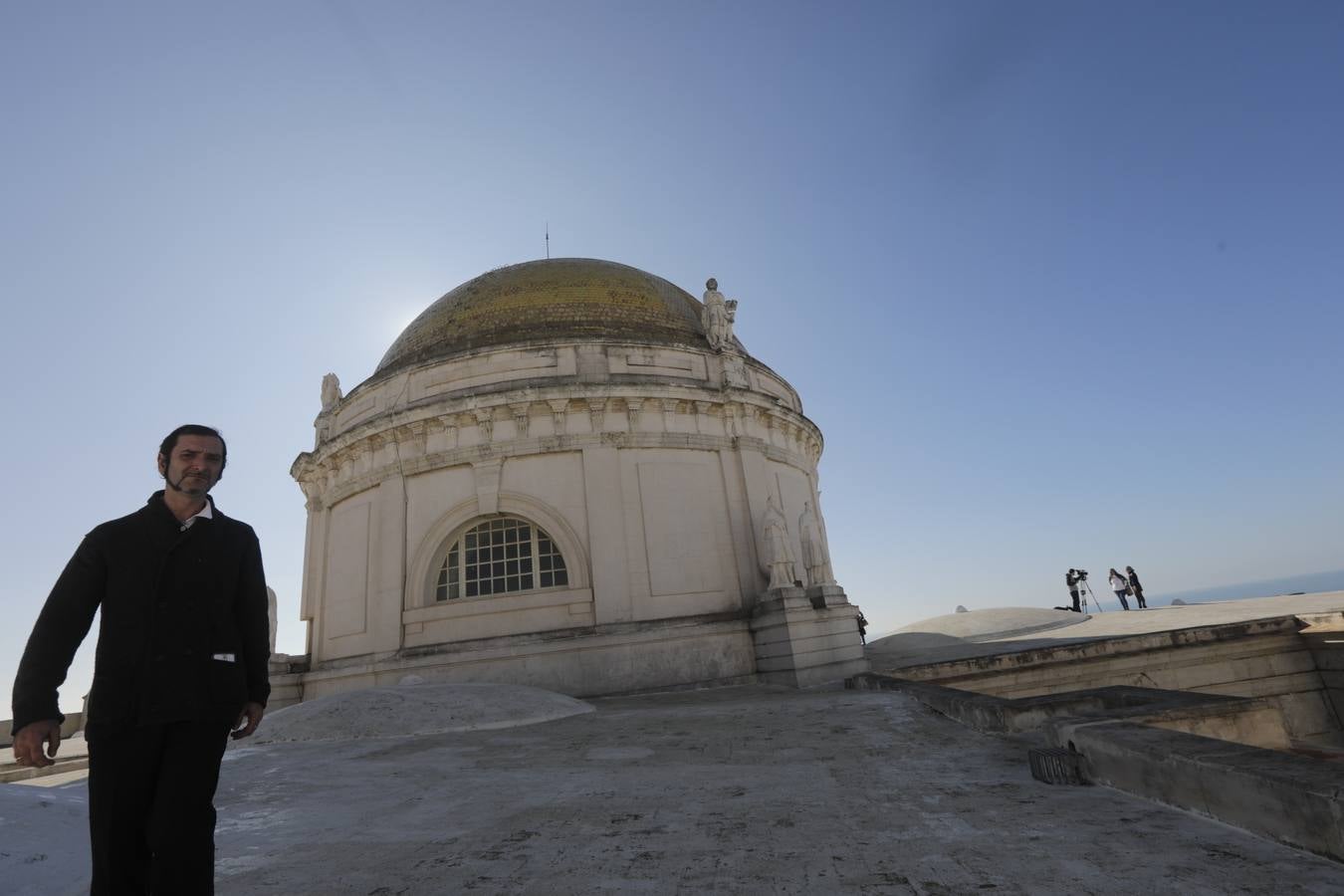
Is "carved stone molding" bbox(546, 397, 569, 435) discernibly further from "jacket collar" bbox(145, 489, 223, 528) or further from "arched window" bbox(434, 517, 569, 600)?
"jacket collar" bbox(145, 489, 223, 528)

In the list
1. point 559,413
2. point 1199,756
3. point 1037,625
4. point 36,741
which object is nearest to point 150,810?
point 36,741

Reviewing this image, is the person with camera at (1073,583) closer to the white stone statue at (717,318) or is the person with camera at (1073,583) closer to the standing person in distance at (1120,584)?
the standing person in distance at (1120,584)

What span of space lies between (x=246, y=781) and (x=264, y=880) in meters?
3.77

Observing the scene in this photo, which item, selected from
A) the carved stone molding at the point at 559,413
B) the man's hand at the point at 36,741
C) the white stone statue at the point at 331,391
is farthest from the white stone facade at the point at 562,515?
the man's hand at the point at 36,741

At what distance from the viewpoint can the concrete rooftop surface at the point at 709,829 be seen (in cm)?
300

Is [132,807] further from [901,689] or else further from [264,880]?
[901,689]

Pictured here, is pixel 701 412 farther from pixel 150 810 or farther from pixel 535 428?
pixel 150 810

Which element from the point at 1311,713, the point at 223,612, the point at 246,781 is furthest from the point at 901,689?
the point at 1311,713

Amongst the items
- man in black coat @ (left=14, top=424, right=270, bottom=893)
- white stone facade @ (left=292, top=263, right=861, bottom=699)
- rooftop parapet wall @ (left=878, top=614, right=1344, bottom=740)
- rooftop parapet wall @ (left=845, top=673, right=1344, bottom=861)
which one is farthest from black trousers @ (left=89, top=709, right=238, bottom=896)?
rooftop parapet wall @ (left=878, top=614, right=1344, bottom=740)

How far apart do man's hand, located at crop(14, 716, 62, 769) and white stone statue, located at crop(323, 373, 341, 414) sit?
19.8 metres

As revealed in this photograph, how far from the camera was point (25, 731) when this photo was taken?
2.58 m

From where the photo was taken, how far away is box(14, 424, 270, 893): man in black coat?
A: 2527mm

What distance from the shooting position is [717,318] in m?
19.5

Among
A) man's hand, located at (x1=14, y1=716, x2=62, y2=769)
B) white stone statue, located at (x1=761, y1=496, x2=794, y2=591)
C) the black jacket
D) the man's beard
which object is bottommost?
man's hand, located at (x1=14, y1=716, x2=62, y2=769)
